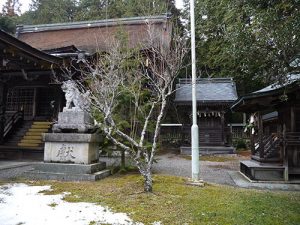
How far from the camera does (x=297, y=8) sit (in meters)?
4.65

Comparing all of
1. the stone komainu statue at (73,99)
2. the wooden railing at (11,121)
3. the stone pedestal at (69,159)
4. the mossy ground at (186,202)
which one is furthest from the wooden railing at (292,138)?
the wooden railing at (11,121)

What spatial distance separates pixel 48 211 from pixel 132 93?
3997 millimetres

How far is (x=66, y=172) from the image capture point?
7.82 m

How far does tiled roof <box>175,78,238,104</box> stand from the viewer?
17.8 metres

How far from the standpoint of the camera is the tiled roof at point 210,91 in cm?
1780

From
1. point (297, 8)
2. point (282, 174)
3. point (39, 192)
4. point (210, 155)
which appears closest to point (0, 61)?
point (39, 192)

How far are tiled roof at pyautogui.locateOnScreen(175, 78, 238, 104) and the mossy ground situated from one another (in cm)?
1097

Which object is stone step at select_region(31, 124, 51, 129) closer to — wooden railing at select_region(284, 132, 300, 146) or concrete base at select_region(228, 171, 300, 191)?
concrete base at select_region(228, 171, 300, 191)

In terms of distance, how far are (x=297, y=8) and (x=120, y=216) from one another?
179 inches

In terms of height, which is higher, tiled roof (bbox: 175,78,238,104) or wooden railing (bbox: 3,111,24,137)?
tiled roof (bbox: 175,78,238,104)

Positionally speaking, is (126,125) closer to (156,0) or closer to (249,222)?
(249,222)

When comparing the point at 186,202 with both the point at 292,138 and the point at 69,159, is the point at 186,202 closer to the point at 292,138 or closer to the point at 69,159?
the point at 69,159

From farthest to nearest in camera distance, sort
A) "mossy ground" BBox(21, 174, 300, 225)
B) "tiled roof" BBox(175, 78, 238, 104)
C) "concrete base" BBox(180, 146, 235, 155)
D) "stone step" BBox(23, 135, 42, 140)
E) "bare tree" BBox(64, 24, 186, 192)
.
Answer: "tiled roof" BBox(175, 78, 238, 104), "concrete base" BBox(180, 146, 235, 155), "stone step" BBox(23, 135, 42, 140), "bare tree" BBox(64, 24, 186, 192), "mossy ground" BBox(21, 174, 300, 225)

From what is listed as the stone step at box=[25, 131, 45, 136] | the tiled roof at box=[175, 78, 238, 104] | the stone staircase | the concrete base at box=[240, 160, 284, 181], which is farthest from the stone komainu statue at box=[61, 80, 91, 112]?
the tiled roof at box=[175, 78, 238, 104]
